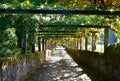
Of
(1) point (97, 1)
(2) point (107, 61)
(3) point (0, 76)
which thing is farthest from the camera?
(2) point (107, 61)

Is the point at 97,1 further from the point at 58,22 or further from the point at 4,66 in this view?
the point at 58,22

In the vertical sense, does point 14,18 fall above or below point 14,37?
A: above

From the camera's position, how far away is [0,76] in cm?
1196

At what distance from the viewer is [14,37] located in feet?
102

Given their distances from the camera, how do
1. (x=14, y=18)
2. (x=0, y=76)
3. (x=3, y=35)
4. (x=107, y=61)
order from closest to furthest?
(x=0, y=76) → (x=107, y=61) → (x=14, y=18) → (x=3, y=35)

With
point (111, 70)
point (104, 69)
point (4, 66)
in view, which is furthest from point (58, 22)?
point (4, 66)

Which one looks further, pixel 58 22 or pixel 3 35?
pixel 3 35

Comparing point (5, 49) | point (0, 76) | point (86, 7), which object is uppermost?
point (86, 7)

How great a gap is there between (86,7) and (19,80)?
4.79 metres

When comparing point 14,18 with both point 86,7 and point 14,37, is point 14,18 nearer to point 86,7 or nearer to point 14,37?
point 14,37

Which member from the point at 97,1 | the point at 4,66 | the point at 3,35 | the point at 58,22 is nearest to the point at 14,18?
the point at 58,22

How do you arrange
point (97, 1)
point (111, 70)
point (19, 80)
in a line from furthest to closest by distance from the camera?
point (111, 70) < point (19, 80) < point (97, 1)

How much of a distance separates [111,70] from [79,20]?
8371 millimetres

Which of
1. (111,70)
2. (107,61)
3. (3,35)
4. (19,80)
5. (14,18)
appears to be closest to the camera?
(19,80)
